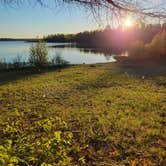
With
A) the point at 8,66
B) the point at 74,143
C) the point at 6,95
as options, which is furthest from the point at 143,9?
the point at 8,66

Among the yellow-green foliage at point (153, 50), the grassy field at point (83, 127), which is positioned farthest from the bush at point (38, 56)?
the grassy field at point (83, 127)

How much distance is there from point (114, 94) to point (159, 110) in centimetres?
227

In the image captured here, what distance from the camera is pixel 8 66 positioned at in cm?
1994

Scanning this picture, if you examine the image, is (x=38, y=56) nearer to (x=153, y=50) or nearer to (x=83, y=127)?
(x=153, y=50)

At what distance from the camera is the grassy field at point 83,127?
12.4ft

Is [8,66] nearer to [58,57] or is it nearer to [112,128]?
[58,57]

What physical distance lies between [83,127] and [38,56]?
16.6m

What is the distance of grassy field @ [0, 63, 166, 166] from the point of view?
3793 millimetres

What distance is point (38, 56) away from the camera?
2122 centimetres

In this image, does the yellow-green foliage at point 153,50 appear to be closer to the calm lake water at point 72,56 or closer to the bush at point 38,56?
the calm lake water at point 72,56

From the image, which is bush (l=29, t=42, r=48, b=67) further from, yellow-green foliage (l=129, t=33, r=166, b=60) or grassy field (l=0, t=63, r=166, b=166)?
grassy field (l=0, t=63, r=166, b=166)

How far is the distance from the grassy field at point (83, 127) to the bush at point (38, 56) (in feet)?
39.4

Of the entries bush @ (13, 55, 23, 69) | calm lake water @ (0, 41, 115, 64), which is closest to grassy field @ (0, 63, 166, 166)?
bush @ (13, 55, 23, 69)

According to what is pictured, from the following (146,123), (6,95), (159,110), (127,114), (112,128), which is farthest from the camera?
(6,95)
